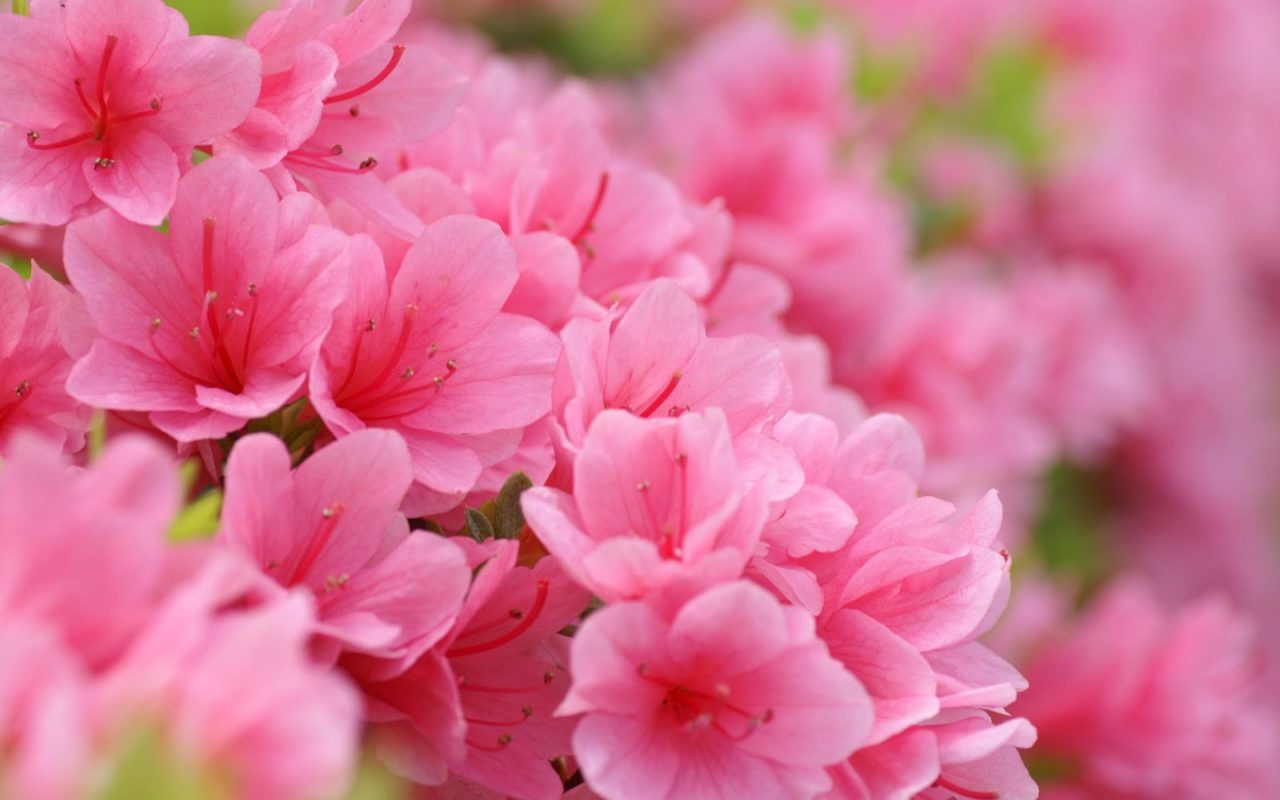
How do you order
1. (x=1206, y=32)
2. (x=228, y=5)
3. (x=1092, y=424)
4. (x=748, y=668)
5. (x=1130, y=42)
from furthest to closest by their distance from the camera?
(x=1206, y=32) → (x=1130, y=42) → (x=1092, y=424) → (x=228, y=5) → (x=748, y=668)

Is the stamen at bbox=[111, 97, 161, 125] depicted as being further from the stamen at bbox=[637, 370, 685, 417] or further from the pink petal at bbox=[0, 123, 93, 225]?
the stamen at bbox=[637, 370, 685, 417]

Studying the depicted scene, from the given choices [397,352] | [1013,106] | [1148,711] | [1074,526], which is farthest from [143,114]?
[1074,526]

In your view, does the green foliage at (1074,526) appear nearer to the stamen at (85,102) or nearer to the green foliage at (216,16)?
the green foliage at (216,16)

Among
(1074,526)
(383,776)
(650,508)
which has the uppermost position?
(650,508)

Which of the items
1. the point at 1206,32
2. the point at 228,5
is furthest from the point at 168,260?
the point at 1206,32

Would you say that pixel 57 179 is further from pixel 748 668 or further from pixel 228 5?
pixel 228 5

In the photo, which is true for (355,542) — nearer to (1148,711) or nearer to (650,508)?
(650,508)

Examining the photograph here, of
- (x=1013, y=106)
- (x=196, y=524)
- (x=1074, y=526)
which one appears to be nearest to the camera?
(x=196, y=524)
